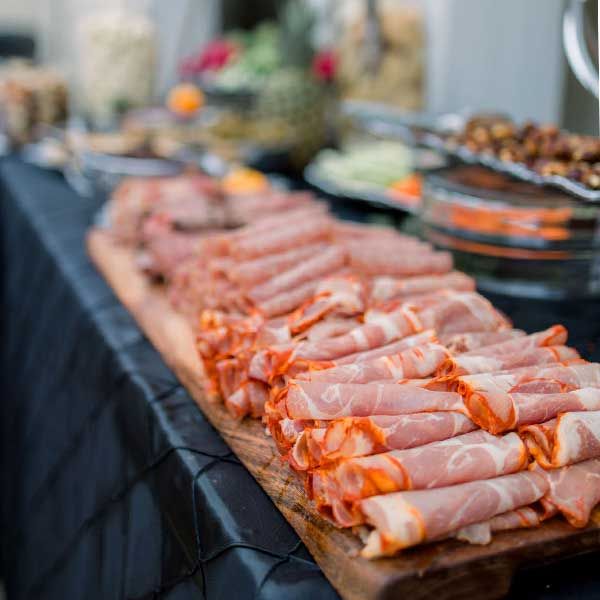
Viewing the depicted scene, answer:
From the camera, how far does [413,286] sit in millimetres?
959

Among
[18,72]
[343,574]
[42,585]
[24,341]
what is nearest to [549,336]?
[343,574]

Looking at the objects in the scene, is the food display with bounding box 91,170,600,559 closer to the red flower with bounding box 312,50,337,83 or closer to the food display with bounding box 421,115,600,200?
the food display with bounding box 421,115,600,200

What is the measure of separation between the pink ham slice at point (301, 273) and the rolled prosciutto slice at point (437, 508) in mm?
429

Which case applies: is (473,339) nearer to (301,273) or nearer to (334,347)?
(334,347)

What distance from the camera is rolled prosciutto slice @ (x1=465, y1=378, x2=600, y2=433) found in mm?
628

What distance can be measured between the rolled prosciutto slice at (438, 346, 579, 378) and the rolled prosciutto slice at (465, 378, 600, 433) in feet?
0.17

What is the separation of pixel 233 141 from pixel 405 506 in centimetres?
193

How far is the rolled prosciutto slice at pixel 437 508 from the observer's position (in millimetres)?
536

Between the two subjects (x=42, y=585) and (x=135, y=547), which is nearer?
(x=135, y=547)

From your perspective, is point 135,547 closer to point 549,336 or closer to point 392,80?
point 549,336

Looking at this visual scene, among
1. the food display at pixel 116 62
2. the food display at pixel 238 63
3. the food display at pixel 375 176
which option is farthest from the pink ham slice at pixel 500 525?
the food display at pixel 116 62

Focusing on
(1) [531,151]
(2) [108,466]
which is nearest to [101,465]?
(2) [108,466]

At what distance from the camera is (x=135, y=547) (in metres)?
0.84

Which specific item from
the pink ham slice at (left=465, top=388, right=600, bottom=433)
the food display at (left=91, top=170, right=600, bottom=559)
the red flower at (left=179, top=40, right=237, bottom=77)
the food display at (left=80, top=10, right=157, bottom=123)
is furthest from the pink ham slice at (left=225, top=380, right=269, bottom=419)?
the red flower at (left=179, top=40, right=237, bottom=77)
